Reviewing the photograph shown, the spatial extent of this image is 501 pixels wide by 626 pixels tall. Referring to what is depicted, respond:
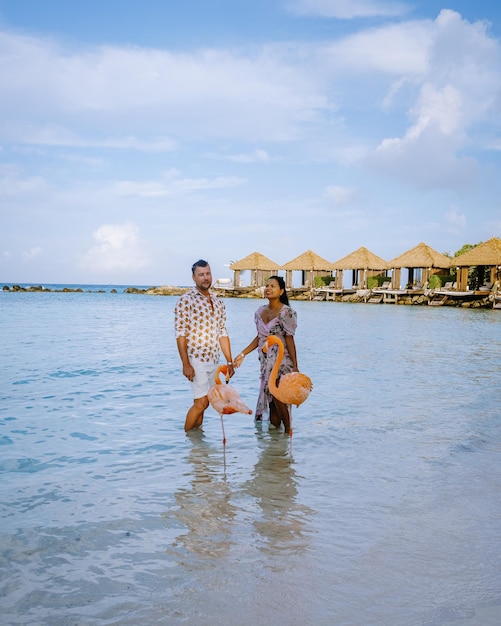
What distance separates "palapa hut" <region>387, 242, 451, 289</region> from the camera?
4641cm

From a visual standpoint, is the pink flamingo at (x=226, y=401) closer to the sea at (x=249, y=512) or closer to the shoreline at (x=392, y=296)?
the sea at (x=249, y=512)

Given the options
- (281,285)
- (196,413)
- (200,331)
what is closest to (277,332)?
(281,285)

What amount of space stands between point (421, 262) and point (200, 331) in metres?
43.1

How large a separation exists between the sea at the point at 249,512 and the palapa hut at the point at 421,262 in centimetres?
3805

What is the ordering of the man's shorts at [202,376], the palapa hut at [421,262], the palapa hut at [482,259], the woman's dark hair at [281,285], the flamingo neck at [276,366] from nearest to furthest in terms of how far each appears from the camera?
the flamingo neck at [276,366] < the man's shorts at [202,376] < the woman's dark hair at [281,285] < the palapa hut at [482,259] < the palapa hut at [421,262]

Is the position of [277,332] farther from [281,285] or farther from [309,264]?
[309,264]

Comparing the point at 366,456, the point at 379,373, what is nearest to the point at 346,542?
the point at 366,456

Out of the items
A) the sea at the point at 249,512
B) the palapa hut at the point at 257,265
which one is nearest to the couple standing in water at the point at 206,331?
the sea at the point at 249,512

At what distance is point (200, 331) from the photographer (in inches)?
239

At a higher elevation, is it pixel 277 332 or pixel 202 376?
pixel 277 332

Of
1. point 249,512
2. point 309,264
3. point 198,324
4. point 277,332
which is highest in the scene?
point 309,264

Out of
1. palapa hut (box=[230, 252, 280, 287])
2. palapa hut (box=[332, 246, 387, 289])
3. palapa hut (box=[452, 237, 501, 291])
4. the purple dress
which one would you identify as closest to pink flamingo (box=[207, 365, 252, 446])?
the purple dress

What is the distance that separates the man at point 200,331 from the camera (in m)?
5.98

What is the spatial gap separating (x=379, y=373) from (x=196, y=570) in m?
9.52
